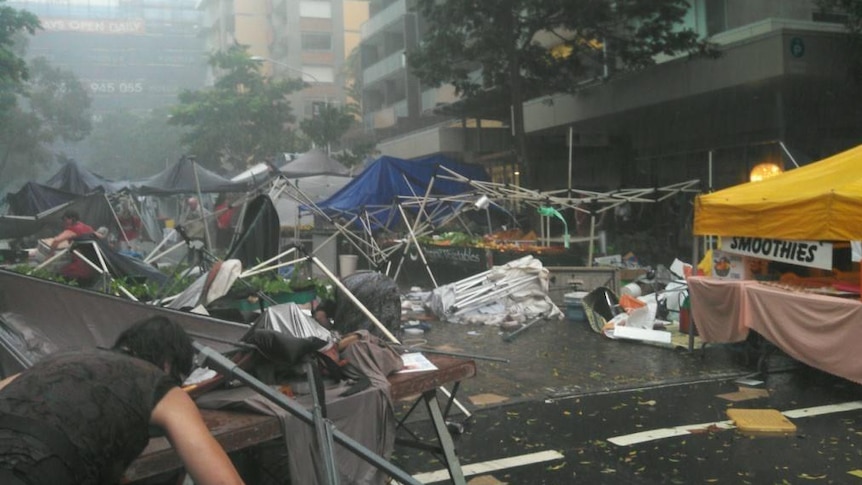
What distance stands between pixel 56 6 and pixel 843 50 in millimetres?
121235

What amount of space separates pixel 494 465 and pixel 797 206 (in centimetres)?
468

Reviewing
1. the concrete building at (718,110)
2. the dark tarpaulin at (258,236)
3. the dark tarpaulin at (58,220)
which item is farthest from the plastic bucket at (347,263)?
the dark tarpaulin at (258,236)

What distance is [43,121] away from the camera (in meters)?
47.2

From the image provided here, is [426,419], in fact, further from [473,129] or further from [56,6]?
[56,6]

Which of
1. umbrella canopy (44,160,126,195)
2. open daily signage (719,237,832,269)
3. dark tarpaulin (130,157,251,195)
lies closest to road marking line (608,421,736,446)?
open daily signage (719,237,832,269)

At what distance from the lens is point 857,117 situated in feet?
61.5

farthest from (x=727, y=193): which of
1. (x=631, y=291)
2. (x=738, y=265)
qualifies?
(x=631, y=291)

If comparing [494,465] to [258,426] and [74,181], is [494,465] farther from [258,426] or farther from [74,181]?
[74,181]

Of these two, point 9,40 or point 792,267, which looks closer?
point 792,267

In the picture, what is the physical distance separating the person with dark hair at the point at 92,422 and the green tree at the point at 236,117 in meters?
41.9

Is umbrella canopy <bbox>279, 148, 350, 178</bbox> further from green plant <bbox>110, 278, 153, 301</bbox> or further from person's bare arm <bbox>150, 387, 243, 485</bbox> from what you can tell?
person's bare arm <bbox>150, 387, 243, 485</bbox>

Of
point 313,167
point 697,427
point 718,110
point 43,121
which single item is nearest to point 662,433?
point 697,427

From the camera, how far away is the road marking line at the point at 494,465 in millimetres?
5449

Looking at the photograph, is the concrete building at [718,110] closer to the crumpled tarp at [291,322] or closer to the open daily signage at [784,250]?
the open daily signage at [784,250]
